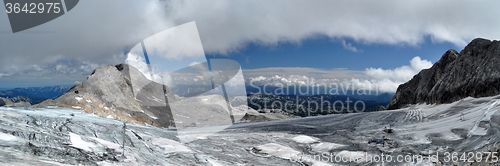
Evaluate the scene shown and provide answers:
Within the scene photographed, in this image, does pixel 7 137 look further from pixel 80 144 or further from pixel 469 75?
pixel 469 75

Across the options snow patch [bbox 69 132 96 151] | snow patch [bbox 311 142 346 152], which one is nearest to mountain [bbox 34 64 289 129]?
snow patch [bbox 69 132 96 151]

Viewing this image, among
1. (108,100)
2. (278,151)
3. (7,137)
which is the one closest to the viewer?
(7,137)

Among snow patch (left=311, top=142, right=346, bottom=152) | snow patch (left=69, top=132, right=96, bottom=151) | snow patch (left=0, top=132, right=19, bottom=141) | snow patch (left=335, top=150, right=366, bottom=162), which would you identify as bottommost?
snow patch (left=311, top=142, right=346, bottom=152)

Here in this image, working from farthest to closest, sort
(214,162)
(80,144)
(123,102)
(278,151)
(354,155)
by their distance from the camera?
(123,102) < (278,151) < (354,155) < (214,162) < (80,144)

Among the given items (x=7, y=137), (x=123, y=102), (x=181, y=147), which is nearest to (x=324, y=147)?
(x=181, y=147)

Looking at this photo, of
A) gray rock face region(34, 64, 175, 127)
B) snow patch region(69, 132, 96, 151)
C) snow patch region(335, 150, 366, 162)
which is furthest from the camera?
gray rock face region(34, 64, 175, 127)

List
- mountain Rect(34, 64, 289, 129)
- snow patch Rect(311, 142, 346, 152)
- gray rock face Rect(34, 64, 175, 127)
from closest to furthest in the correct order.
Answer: snow patch Rect(311, 142, 346, 152), gray rock face Rect(34, 64, 175, 127), mountain Rect(34, 64, 289, 129)

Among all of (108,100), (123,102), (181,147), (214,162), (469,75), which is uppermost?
(469,75)

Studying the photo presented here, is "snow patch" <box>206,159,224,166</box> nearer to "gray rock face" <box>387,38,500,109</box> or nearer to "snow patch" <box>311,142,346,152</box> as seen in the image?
"snow patch" <box>311,142,346,152</box>

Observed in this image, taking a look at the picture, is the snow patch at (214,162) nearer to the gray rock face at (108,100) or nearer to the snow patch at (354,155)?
the snow patch at (354,155)

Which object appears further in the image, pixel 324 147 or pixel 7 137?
pixel 324 147

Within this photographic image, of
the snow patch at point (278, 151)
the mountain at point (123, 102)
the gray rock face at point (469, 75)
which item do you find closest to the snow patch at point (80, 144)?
the snow patch at point (278, 151)

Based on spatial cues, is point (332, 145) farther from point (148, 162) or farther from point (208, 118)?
point (208, 118)
